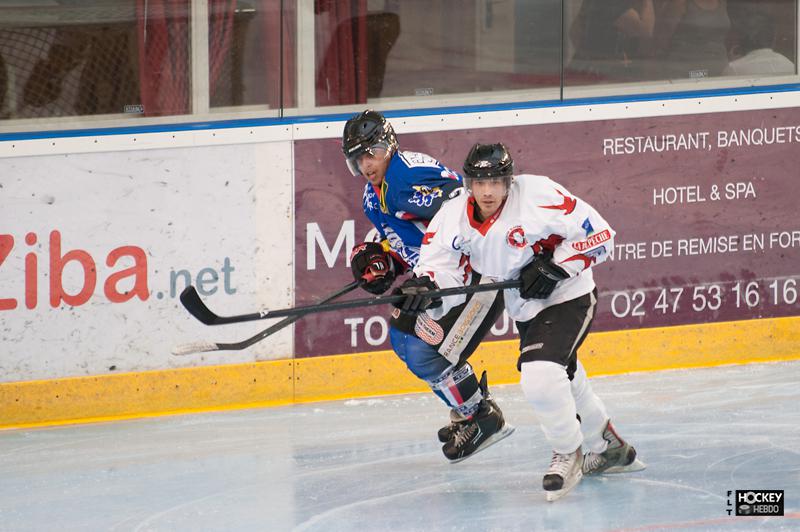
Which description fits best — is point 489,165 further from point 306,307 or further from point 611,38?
point 611,38

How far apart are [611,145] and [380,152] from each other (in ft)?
5.46

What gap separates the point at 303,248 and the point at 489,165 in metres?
1.60

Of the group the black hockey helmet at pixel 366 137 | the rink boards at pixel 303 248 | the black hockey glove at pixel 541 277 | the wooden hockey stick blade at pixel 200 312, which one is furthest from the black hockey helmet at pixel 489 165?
the rink boards at pixel 303 248

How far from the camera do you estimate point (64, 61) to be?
5.43 meters

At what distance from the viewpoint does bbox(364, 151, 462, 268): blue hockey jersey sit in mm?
4602

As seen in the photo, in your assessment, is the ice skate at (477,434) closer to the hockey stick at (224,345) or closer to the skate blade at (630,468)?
the skate blade at (630,468)

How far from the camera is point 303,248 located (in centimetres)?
571

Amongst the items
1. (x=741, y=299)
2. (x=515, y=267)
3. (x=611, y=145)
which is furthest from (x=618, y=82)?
(x=515, y=267)

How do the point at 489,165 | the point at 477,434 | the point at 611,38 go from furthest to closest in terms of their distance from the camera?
the point at 611,38
the point at 477,434
the point at 489,165

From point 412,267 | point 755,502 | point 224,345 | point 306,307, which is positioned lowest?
point 755,502

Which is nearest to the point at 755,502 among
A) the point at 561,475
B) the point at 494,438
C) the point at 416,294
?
the point at 561,475

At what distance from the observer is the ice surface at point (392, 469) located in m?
4.41

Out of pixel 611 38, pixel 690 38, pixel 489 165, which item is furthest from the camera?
pixel 690 38

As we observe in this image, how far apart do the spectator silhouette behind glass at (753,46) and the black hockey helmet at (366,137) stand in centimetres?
214
